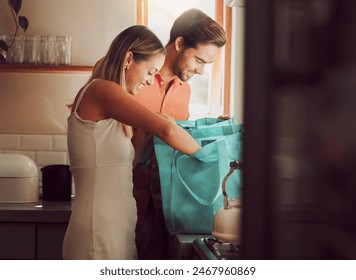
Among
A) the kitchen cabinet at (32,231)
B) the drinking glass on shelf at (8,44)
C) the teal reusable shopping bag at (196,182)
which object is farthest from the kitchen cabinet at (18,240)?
the drinking glass on shelf at (8,44)

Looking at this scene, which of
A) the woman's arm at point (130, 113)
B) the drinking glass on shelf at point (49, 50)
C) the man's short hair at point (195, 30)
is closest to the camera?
the woman's arm at point (130, 113)

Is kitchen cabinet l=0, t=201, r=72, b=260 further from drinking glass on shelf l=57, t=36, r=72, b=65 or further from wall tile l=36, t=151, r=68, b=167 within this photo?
drinking glass on shelf l=57, t=36, r=72, b=65

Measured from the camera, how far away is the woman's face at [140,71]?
170cm

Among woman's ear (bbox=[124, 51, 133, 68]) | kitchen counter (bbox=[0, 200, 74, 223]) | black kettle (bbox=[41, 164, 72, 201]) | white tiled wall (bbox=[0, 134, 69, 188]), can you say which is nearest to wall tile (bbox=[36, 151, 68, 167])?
white tiled wall (bbox=[0, 134, 69, 188])

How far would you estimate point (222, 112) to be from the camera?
101 inches

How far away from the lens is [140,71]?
1720 millimetres

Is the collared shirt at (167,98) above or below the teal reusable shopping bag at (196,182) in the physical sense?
above

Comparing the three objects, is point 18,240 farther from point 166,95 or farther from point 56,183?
point 166,95

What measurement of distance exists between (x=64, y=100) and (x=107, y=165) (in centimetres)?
102

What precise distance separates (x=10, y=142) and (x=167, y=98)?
78 centimetres

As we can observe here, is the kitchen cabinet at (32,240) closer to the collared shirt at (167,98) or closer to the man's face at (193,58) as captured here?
the collared shirt at (167,98)

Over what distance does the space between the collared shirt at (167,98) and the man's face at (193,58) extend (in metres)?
0.12

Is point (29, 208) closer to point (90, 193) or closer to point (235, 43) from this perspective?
point (90, 193)
